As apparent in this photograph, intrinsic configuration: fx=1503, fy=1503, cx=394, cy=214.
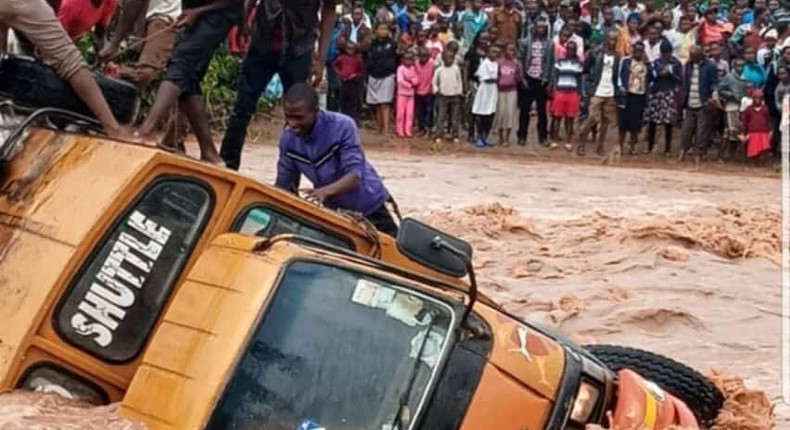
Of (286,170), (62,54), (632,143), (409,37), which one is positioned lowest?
(632,143)

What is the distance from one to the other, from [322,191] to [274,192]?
5.37ft

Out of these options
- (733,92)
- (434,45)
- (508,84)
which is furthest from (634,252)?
(434,45)

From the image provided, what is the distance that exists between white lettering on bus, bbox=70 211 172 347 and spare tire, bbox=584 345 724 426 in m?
2.17

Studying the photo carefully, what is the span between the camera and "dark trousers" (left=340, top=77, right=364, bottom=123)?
19797 mm

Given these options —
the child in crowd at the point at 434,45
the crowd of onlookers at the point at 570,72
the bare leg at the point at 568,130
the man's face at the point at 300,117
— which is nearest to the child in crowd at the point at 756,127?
the crowd of onlookers at the point at 570,72

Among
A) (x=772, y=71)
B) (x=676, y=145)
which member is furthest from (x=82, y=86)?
(x=676, y=145)

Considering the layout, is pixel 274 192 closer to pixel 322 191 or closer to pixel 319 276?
pixel 319 276

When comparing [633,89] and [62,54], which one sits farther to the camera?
[633,89]

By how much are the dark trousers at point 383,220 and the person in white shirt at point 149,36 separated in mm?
1615

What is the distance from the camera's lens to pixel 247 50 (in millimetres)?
8477

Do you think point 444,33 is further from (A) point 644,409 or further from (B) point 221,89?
(A) point 644,409

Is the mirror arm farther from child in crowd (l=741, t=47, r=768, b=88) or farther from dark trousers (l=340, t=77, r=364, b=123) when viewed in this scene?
dark trousers (l=340, t=77, r=364, b=123)

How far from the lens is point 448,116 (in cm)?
2011

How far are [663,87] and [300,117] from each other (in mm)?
12492
